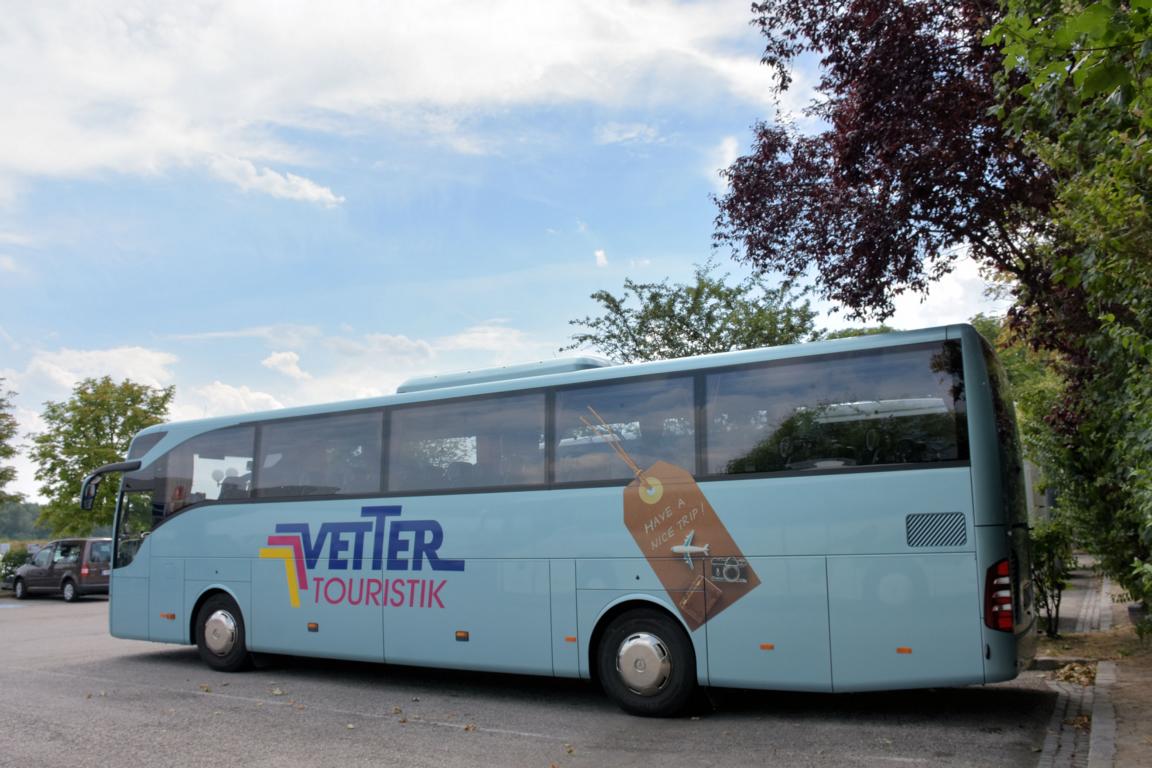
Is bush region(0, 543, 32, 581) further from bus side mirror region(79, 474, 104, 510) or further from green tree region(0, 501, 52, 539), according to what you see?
green tree region(0, 501, 52, 539)

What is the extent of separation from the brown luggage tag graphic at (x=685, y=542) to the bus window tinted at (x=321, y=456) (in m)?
3.45

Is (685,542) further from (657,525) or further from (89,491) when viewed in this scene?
(89,491)

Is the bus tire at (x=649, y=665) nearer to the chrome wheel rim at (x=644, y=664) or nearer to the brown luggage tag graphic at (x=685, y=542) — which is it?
the chrome wheel rim at (x=644, y=664)

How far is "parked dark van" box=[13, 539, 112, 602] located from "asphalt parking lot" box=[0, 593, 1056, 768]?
16.9 metres

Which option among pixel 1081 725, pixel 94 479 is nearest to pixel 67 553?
pixel 94 479

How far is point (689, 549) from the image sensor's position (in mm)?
9070

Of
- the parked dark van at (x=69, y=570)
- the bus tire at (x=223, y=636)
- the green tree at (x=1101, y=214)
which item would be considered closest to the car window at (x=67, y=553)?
the parked dark van at (x=69, y=570)

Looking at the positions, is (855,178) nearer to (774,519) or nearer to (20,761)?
(774,519)

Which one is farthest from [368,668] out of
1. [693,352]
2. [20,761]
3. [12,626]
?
[693,352]

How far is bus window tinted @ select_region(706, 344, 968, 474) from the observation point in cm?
819

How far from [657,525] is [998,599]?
9.74ft

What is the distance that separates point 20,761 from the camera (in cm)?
765

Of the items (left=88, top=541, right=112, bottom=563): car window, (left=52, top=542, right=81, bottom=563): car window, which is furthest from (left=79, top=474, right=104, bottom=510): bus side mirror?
(left=52, top=542, right=81, bottom=563): car window

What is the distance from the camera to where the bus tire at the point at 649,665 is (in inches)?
357
